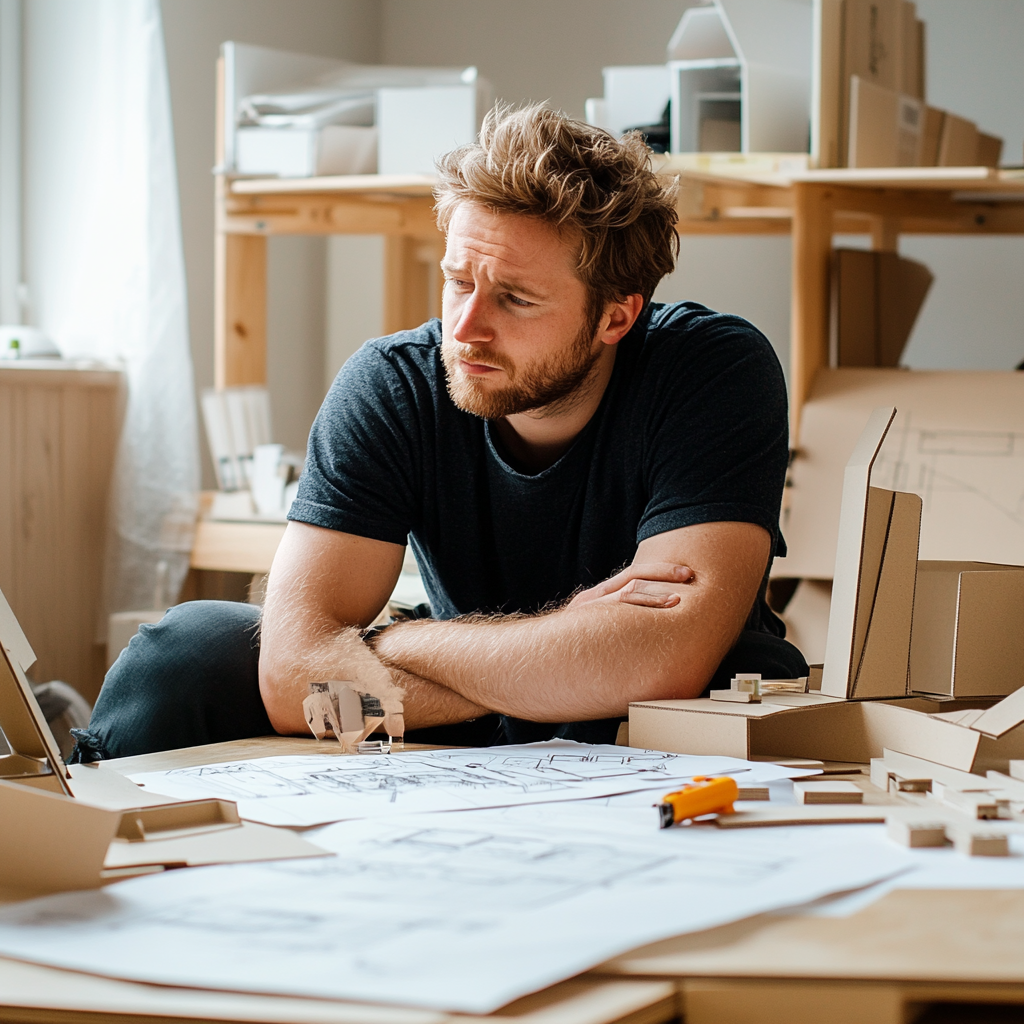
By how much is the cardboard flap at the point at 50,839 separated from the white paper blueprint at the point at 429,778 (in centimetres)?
15

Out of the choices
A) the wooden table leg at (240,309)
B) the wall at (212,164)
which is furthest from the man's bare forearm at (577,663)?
the wall at (212,164)

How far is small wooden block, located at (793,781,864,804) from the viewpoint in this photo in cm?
81

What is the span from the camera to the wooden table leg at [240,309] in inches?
108

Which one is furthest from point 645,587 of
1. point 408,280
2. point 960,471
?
point 408,280

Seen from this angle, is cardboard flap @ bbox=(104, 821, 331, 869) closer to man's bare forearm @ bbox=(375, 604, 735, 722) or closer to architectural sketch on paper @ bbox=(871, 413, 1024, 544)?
man's bare forearm @ bbox=(375, 604, 735, 722)

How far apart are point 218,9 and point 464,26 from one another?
73cm

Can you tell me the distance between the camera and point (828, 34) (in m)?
2.24

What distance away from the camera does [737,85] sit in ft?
7.86

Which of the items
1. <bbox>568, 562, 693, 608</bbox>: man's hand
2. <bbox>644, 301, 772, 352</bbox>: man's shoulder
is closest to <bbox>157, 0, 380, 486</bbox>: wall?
<bbox>644, 301, 772, 352</bbox>: man's shoulder

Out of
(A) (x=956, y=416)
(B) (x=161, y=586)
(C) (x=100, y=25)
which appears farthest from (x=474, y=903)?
(C) (x=100, y=25)

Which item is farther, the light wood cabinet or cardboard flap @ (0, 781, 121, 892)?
the light wood cabinet

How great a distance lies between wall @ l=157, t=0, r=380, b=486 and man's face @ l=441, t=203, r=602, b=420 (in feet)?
6.59

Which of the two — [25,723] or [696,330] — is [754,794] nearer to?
[25,723]

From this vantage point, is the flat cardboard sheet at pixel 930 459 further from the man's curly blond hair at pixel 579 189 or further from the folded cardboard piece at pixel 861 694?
the folded cardboard piece at pixel 861 694
